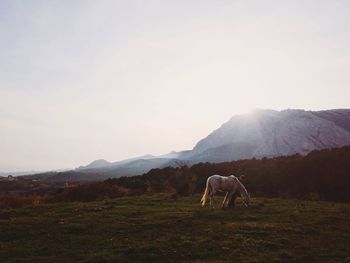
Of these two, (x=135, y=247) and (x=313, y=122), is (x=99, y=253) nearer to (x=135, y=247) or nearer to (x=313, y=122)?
(x=135, y=247)

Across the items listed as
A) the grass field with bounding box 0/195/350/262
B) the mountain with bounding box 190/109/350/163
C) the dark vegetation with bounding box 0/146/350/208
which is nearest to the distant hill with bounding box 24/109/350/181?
the mountain with bounding box 190/109/350/163

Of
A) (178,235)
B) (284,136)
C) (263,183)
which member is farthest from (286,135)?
(178,235)

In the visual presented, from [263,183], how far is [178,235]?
2503 centimetres

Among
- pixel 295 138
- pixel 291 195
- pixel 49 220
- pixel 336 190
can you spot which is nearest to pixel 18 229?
pixel 49 220

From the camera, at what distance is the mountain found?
458 feet

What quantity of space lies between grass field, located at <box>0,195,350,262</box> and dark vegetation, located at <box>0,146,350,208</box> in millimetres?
10971

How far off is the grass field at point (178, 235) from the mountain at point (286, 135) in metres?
117

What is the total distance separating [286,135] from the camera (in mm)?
153250

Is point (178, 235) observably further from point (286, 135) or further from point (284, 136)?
point (284, 136)

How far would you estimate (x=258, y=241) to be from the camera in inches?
605

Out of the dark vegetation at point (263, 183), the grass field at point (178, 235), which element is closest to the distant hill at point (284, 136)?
the dark vegetation at point (263, 183)

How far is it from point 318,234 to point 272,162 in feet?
95.1

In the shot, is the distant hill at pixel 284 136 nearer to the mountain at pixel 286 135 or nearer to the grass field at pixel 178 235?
the mountain at pixel 286 135

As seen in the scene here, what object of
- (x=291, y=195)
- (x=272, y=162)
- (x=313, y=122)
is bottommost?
(x=291, y=195)
